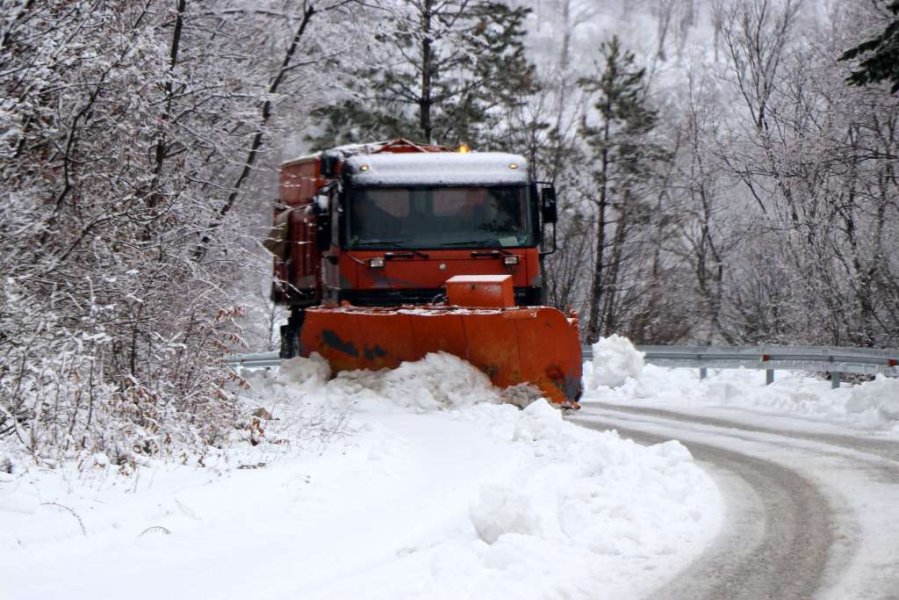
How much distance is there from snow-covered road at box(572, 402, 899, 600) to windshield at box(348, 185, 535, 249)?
9.03 ft

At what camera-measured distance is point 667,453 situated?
311 inches

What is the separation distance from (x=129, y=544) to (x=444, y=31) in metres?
11.2

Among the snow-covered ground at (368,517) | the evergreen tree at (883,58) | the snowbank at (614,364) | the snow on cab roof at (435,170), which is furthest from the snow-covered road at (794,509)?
the snowbank at (614,364)

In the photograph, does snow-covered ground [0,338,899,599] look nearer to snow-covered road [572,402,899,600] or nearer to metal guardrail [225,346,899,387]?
→ snow-covered road [572,402,899,600]

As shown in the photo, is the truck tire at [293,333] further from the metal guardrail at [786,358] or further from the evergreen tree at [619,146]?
the evergreen tree at [619,146]

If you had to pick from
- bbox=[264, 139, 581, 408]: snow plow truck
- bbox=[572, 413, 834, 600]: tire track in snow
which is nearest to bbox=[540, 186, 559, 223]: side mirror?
bbox=[264, 139, 581, 408]: snow plow truck

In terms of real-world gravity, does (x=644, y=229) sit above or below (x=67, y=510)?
above

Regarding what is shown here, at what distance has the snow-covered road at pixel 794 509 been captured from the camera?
4812 mm

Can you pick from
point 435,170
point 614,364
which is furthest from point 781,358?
point 435,170

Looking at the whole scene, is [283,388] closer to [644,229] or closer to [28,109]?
[28,109]

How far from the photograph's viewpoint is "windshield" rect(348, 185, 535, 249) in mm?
12789

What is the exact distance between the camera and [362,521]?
5.64 metres

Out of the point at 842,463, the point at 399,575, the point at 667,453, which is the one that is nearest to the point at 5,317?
the point at 399,575

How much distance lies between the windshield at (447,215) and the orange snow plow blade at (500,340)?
155cm
